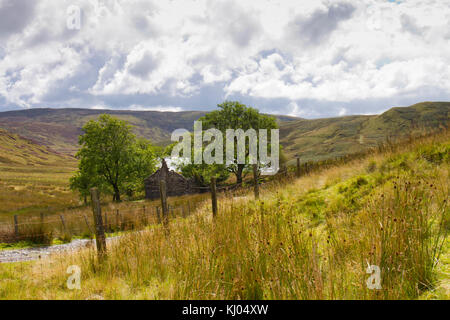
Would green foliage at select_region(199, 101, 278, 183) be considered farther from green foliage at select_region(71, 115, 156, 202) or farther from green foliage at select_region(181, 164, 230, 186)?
green foliage at select_region(71, 115, 156, 202)

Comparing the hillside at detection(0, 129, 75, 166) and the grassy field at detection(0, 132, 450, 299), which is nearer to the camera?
the grassy field at detection(0, 132, 450, 299)

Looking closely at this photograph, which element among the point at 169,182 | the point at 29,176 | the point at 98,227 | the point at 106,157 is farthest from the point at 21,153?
the point at 98,227

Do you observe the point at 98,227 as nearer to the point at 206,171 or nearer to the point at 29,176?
the point at 206,171

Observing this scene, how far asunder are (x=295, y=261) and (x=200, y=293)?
1.09 metres

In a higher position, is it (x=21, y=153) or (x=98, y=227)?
(x=98, y=227)

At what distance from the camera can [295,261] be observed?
9.53 ft

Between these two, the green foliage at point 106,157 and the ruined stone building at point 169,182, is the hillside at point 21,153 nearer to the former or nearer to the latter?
the ruined stone building at point 169,182

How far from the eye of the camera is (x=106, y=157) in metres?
31.1

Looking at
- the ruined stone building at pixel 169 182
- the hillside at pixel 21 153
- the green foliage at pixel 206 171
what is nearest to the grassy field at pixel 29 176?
the hillside at pixel 21 153

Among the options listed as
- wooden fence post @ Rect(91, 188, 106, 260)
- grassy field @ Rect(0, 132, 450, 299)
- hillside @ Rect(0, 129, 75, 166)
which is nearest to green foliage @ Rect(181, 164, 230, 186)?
wooden fence post @ Rect(91, 188, 106, 260)

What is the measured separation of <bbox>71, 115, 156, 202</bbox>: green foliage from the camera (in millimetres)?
30594


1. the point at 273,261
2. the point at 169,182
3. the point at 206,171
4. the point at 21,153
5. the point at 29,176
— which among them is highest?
the point at 273,261

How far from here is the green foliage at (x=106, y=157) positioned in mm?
30594
